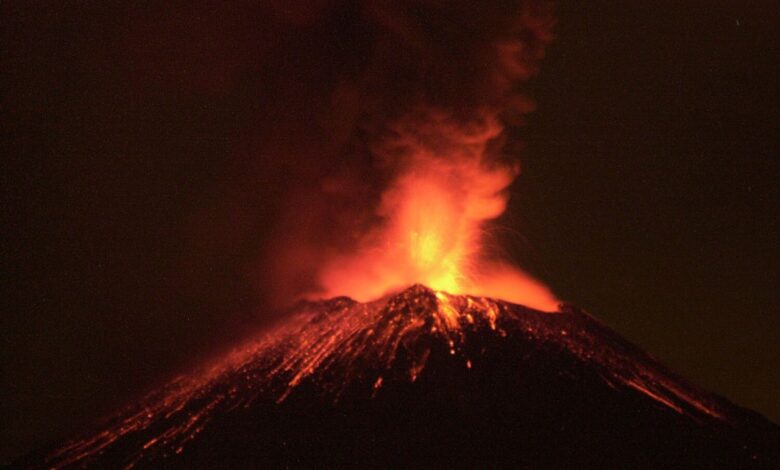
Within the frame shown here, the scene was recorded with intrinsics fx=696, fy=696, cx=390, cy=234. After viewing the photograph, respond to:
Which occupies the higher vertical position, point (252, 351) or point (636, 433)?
point (252, 351)

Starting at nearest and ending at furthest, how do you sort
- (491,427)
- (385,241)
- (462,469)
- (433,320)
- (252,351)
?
(462,469), (491,427), (433,320), (252,351), (385,241)

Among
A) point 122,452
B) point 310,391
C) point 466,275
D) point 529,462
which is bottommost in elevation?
point 122,452

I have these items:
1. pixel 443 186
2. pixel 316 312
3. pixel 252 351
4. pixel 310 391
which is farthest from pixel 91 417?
pixel 443 186

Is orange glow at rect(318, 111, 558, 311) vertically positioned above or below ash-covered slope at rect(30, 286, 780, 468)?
above

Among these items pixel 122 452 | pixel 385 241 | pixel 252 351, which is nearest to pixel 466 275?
pixel 385 241

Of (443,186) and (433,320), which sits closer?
(433,320)

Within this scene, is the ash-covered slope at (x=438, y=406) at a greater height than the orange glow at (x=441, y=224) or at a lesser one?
lesser

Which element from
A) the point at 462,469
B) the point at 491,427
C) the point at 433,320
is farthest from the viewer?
the point at 433,320

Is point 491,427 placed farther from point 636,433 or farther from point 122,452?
point 122,452
